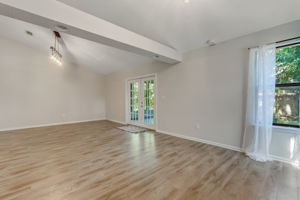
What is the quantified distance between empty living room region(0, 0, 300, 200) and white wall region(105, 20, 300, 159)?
2cm

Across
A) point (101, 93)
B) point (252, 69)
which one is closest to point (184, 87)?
point (252, 69)

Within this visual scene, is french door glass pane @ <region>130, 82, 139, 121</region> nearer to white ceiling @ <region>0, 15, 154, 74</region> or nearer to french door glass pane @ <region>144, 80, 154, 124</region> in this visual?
french door glass pane @ <region>144, 80, 154, 124</region>

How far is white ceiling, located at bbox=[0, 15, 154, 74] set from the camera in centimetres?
415

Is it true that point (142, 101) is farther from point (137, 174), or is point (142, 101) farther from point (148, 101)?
point (137, 174)

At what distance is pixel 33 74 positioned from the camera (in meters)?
5.55

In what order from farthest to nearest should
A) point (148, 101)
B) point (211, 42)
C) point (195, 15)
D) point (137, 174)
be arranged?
point (148, 101) < point (211, 42) < point (195, 15) < point (137, 174)

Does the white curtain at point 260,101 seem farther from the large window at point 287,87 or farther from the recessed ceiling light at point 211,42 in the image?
the recessed ceiling light at point 211,42

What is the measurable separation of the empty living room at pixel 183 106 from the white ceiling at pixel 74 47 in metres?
0.06

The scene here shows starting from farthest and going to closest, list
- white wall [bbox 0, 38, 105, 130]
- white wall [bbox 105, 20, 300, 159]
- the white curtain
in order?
white wall [bbox 0, 38, 105, 130] < white wall [bbox 105, 20, 300, 159] < the white curtain

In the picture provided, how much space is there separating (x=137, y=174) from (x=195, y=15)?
302 centimetres

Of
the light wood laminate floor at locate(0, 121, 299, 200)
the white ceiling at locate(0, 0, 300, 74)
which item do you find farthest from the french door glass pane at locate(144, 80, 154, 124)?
the light wood laminate floor at locate(0, 121, 299, 200)

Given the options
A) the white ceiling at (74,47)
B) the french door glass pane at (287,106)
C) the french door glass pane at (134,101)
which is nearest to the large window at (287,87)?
the french door glass pane at (287,106)

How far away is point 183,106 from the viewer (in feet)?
13.9

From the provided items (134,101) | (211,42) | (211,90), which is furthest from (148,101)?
(211,42)
